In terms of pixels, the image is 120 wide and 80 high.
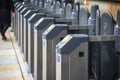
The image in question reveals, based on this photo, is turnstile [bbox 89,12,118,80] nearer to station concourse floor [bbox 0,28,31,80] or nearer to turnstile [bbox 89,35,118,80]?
turnstile [bbox 89,35,118,80]

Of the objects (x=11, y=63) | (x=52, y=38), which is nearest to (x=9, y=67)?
(x=11, y=63)

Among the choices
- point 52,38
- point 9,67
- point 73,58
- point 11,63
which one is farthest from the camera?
point 11,63

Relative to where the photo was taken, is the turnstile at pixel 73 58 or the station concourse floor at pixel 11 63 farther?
the station concourse floor at pixel 11 63

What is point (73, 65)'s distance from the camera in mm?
2848

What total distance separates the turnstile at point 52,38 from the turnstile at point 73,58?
707mm

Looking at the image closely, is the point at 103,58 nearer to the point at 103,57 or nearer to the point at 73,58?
the point at 103,57

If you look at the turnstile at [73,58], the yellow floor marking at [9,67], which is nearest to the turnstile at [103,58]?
the turnstile at [73,58]

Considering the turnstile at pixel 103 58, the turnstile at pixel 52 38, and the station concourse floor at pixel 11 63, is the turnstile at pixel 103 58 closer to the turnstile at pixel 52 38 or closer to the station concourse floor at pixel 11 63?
the turnstile at pixel 52 38

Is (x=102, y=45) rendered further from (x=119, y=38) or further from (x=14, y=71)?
(x=14, y=71)

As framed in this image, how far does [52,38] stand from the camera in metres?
3.64

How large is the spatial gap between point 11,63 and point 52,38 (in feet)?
9.31

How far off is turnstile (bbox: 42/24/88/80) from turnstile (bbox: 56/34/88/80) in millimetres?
707

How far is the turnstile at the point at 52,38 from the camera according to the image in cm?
356

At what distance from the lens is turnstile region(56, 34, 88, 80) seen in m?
2.82
